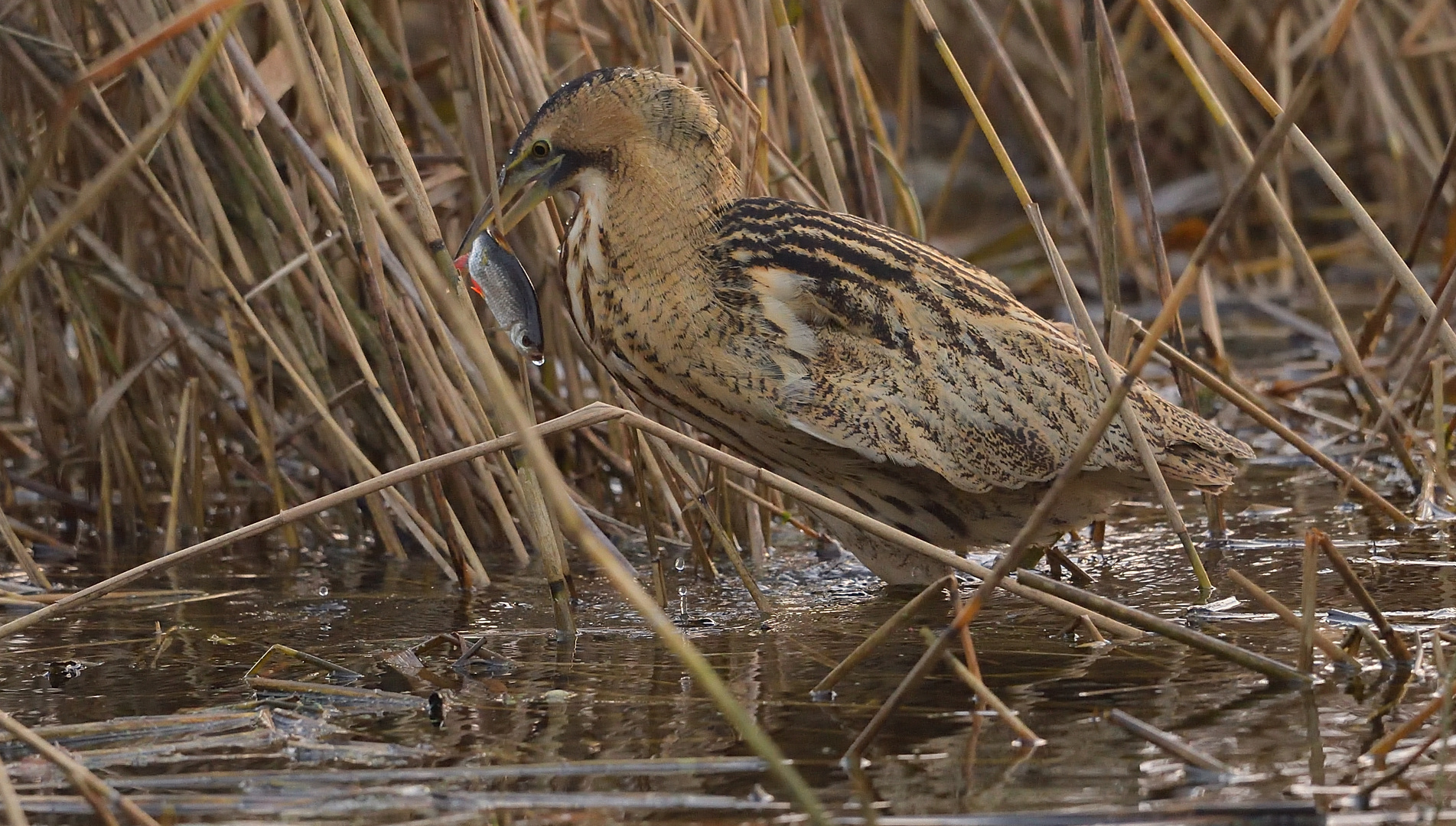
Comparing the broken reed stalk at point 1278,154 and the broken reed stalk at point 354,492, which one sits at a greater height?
the broken reed stalk at point 1278,154

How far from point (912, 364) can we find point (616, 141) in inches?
27.6

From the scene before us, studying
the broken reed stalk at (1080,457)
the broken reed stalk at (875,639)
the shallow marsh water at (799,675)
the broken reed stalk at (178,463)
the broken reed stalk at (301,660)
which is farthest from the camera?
the broken reed stalk at (178,463)

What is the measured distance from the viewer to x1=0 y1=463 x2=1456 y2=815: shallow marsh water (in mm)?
2197

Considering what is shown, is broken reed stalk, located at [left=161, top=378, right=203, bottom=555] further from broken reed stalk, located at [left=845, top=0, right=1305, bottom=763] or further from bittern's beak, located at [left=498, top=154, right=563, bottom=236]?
broken reed stalk, located at [left=845, top=0, right=1305, bottom=763]

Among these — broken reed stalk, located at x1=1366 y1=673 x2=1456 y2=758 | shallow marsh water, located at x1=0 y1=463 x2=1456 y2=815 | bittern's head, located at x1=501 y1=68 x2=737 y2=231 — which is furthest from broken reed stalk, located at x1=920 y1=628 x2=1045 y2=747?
bittern's head, located at x1=501 y1=68 x2=737 y2=231

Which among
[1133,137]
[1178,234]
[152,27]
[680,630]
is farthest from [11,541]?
[1178,234]

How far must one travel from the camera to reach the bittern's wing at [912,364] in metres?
3.25

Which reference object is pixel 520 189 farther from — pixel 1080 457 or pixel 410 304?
pixel 1080 457

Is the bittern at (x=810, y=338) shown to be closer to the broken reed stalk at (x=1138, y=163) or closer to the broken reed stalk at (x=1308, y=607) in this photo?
the broken reed stalk at (x=1138, y=163)

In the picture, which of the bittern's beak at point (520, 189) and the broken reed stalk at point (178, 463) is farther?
the broken reed stalk at point (178, 463)

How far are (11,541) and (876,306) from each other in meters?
1.65

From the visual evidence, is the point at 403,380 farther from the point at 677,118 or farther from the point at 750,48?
the point at 750,48

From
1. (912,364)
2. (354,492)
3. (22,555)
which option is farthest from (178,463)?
(912,364)

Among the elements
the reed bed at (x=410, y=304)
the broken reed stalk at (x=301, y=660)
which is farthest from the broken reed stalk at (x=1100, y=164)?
the broken reed stalk at (x=301, y=660)
